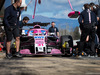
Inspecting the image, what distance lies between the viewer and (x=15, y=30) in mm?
7355

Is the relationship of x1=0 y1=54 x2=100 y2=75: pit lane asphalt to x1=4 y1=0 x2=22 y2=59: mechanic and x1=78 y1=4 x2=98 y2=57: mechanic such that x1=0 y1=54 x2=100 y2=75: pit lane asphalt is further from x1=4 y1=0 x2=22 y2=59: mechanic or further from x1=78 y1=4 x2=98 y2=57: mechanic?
x1=78 y1=4 x2=98 y2=57: mechanic

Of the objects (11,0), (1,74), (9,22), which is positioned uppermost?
(11,0)

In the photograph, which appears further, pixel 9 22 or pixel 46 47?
pixel 46 47

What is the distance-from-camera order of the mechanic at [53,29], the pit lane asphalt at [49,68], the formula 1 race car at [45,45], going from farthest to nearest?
1. the mechanic at [53,29]
2. the formula 1 race car at [45,45]
3. the pit lane asphalt at [49,68]

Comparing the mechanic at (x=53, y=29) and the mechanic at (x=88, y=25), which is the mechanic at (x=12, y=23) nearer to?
the mechanic at (x=88, y=25)

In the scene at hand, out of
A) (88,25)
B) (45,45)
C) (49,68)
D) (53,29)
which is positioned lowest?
(49,68)

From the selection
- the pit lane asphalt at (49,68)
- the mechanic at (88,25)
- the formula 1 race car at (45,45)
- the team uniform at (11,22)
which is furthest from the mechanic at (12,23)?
the pit lane asphalt at (49,68)

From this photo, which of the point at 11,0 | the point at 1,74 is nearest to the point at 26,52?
the point at 1,74

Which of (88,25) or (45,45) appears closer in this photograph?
(88,25)

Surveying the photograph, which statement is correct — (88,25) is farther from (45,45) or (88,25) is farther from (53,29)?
(53,29)

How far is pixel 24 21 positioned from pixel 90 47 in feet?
10.3

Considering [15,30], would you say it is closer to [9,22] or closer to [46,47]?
[9,22]

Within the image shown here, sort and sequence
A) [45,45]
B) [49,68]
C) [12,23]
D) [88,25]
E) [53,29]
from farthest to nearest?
[53,29] → [45,45] → [88,25] → [12,23] → [49,68]

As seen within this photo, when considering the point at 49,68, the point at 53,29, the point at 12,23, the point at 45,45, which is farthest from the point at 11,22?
the point at 53,29
